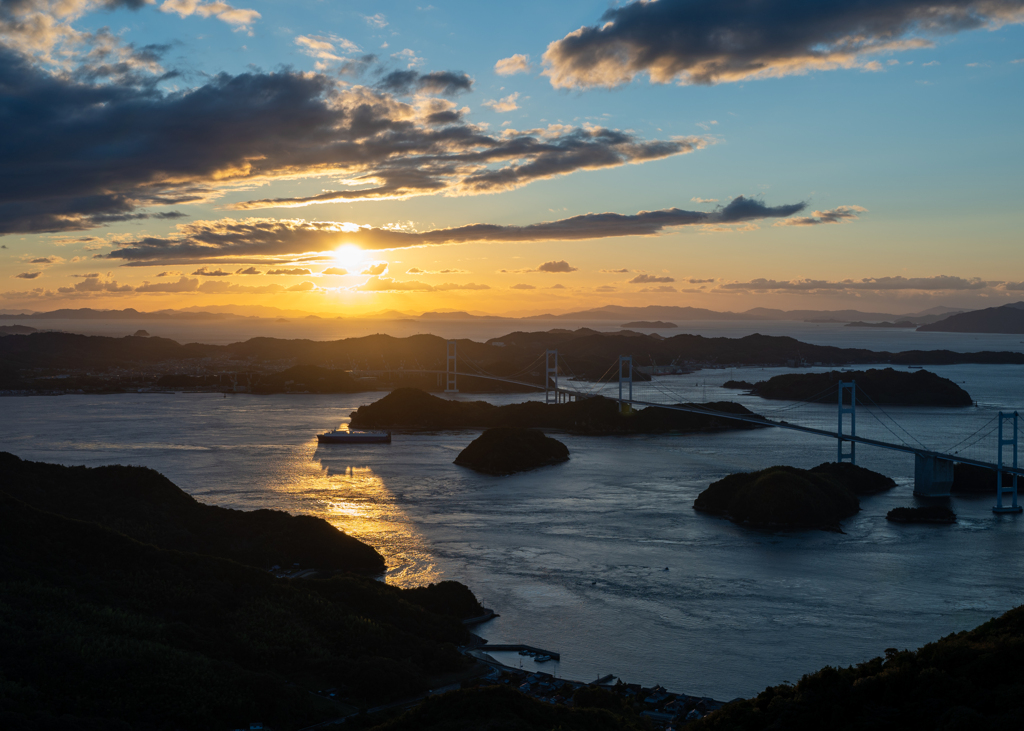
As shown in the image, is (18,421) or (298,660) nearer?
(298,660)

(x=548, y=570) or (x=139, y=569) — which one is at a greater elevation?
(x=139, y=569)

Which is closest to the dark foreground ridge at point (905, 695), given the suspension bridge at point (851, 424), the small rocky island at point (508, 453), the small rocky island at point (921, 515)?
the small rocky island at point (921, 515)

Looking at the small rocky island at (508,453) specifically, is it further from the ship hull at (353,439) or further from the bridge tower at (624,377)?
the bridge tower at (624,377)

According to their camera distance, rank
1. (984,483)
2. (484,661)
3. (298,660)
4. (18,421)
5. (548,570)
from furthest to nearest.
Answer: (18,421), (984,483), (548,570), (484,661), (298,660)

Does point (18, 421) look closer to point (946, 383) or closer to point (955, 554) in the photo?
point (955, 554)

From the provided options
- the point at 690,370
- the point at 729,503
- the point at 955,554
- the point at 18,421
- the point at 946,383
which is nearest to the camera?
the point at 955,554

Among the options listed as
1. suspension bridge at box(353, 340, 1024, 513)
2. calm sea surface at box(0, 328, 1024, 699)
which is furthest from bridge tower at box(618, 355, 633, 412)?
calm sea surface at box(0, 328, 1024, 699)

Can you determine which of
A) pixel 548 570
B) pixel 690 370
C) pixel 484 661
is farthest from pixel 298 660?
pixel 690 370
